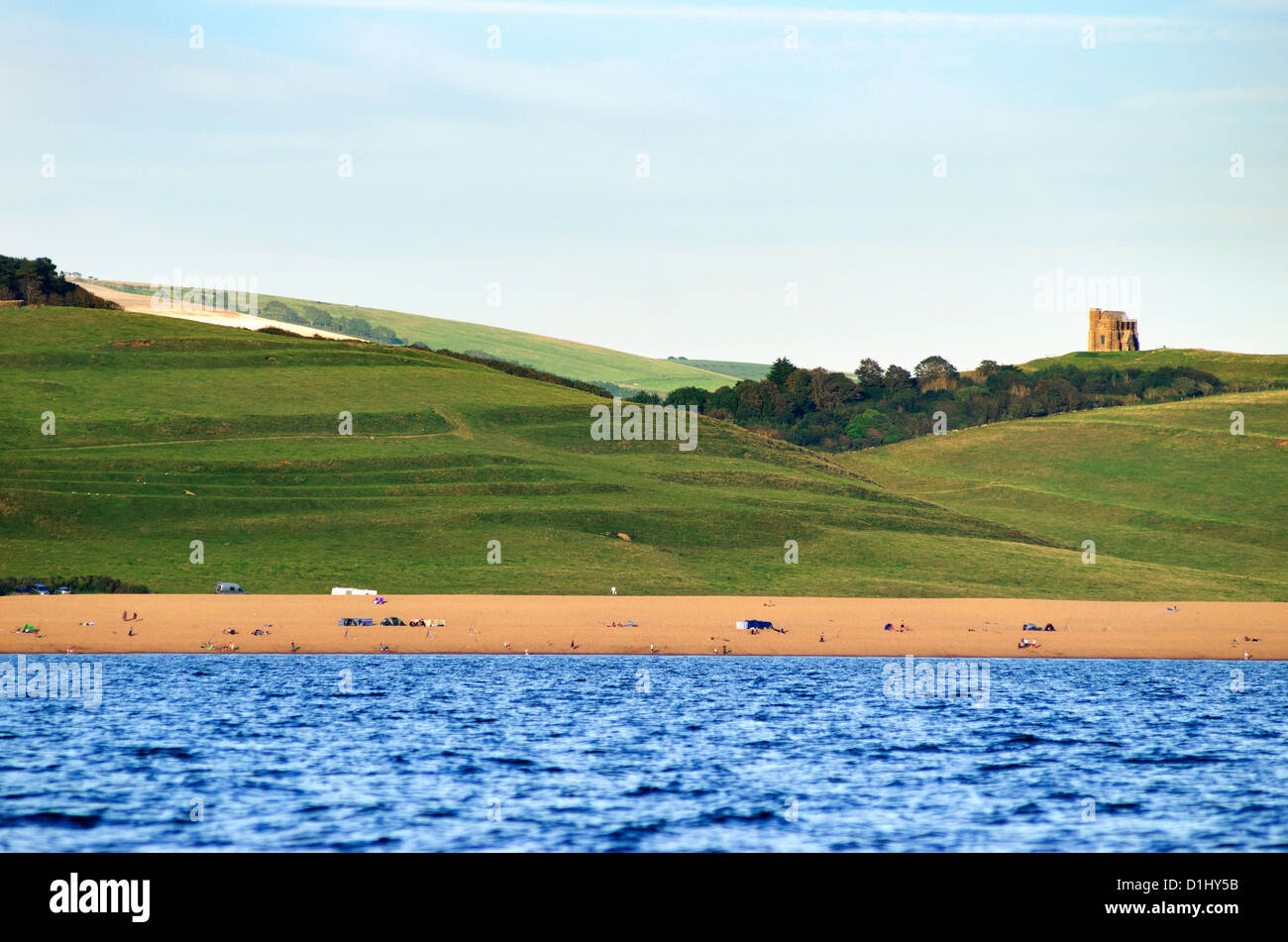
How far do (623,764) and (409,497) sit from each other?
83.9 metres

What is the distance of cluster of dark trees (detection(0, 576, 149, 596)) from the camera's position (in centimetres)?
8306

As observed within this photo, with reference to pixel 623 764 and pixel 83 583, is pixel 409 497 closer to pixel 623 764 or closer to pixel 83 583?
pixel 83 583

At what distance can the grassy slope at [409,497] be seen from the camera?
98125mm

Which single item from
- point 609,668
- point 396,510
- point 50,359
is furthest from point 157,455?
point 609,668

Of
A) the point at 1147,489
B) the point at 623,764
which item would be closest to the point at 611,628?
the point at 623,764

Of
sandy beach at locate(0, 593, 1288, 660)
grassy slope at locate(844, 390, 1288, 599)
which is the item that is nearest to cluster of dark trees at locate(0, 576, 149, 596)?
sandy beach at locate(0, 593, 1288, 660)

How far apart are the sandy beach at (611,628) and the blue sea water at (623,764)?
590 centimetres

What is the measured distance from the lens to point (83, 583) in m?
84.7

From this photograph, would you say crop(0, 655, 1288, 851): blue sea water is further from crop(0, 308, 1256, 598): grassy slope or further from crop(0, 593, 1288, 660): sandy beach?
crop(0, 308, 1256, 598): grassy slope

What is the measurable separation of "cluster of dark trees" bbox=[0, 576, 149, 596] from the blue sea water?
22.9m

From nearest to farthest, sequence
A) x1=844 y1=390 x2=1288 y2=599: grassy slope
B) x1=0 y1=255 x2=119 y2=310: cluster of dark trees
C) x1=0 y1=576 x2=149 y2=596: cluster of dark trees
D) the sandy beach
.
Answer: the sandy beach → x1=0 y1=576 x2=149 y2=596: cluster of dark trees → x1=844 y1=390 x2=1288 y2=599: grassy slope → x1=0 y1=255 x2=119 y2=310: cluster of dark trees

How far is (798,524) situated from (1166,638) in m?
44.9

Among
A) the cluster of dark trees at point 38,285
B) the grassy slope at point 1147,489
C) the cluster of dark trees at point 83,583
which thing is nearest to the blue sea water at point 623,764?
the cluster of dark trees at point 83,583
